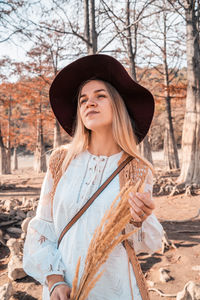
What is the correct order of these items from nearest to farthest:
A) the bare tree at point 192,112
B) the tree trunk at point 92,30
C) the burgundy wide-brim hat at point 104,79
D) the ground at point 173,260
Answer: the burgundy wide-brim hat at point 104,79, the ground at point 173,260, the tree trunk at point 92,30, the bare tree at point 192,112

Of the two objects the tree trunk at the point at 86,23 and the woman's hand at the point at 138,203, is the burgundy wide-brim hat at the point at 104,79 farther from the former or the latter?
the tree trunk at the point at 86,23

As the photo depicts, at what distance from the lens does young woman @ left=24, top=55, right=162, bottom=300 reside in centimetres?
135

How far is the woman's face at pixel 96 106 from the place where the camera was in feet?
5.16

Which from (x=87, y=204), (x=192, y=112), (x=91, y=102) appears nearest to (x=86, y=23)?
(x=192, y=112)

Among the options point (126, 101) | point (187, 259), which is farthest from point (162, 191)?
point (126, 101)

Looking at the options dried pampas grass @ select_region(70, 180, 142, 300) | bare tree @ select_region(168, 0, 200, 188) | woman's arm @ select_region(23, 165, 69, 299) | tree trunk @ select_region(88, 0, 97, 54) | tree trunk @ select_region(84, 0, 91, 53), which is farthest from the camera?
bare tree @ select_region(168, 0, 200, 188)

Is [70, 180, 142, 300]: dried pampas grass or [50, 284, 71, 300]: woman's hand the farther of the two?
[50, 284, 71, 300]: woman's hand

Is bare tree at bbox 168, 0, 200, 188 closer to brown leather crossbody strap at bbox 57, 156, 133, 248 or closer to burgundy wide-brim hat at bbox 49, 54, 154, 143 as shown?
burgundy wide-brim hat at bbox 49, 54, 154, 143

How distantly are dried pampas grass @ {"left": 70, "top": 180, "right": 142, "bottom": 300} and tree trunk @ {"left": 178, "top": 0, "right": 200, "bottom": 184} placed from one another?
7.24 m

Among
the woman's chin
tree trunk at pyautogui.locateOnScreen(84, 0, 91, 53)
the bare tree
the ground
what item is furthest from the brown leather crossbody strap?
the bare tree

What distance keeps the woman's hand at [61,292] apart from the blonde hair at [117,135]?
66 centimetres

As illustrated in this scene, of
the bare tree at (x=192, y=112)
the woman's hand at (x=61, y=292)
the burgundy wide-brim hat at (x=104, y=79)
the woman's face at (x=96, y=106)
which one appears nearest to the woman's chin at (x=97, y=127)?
the woman's face at (x=96, y=106)

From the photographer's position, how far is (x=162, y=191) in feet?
25.6

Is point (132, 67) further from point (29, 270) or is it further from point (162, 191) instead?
point (29, 270)
